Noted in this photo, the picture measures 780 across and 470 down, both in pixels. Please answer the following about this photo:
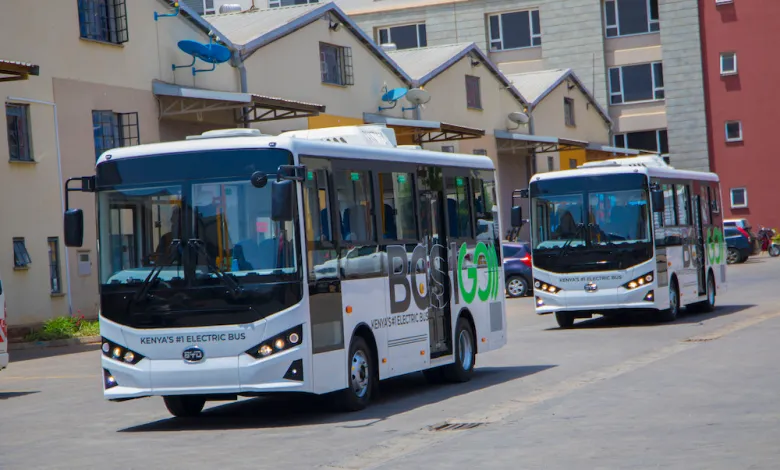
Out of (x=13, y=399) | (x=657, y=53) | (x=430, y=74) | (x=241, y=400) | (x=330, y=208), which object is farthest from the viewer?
(x=657, y=53)

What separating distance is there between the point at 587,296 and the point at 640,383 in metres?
9.46

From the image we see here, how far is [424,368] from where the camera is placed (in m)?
14.8

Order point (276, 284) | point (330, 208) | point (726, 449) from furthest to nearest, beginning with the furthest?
point (330, 208), point (276, 284), point (726, 449)

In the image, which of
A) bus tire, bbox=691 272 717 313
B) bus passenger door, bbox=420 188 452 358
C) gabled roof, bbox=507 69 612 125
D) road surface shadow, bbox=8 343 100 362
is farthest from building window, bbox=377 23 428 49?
bus passenger door, bbox=420 188 452 358

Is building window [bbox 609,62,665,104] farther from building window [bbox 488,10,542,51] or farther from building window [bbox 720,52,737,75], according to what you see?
building window [bbox 488,10,542,51]

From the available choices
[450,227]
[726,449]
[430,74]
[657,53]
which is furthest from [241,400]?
[657,53]

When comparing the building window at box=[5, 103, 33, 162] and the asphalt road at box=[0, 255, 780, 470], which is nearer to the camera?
the asphalt road at box=[0, 255, 780, 470]

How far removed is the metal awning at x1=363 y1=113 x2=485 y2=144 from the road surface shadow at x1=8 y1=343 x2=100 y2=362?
1565 cm

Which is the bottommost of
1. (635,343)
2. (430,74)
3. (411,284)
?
(635,343)

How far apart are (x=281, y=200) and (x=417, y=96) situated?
102 ft

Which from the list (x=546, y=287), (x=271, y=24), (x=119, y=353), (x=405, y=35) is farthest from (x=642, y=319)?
(x=405, y=35)

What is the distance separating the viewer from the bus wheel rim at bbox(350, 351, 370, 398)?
42.9 ft

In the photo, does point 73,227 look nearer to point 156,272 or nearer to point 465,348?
point 156,272

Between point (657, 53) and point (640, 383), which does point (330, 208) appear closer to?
point (640, 383)
